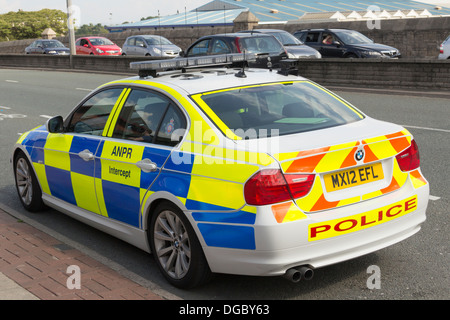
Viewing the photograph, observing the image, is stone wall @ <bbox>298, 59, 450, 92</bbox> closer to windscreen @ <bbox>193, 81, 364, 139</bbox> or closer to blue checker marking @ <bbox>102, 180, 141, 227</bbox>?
windscreen @ <bbox>193, 81, 364, 139</bbox>

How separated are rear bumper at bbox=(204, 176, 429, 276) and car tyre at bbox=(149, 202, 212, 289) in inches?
5.1

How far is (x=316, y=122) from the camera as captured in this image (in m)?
4.78

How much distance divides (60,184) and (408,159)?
3172 mm

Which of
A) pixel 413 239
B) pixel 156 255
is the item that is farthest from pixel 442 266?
pixel 156 255

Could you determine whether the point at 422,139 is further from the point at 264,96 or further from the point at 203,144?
the point at 203,144

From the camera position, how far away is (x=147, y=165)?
4723 mm

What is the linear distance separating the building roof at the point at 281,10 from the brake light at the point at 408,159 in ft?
209

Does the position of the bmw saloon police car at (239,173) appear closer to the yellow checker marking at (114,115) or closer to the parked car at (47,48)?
the yellow checker marking at (114,115)

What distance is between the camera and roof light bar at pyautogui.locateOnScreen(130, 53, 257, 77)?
5422 millimetres

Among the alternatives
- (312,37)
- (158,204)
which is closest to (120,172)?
(158,204)

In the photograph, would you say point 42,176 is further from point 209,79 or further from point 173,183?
point 173,183

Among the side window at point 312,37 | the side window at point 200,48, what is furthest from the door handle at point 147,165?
the side window at point 312,37

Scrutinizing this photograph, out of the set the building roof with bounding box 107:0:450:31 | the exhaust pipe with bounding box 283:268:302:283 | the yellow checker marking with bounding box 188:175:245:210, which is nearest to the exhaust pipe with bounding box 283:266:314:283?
the exhaust pipe with bounding box 283:268:302:283

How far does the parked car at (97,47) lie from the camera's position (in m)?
39.3
